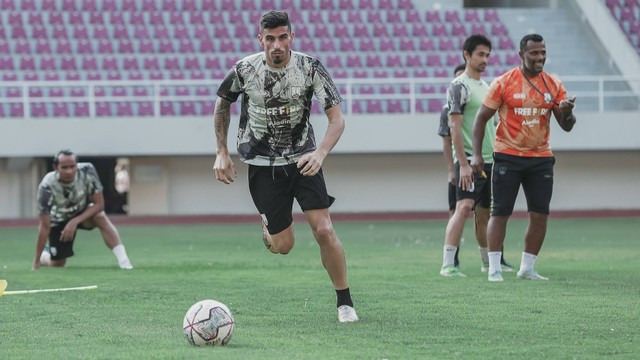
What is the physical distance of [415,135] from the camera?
27938mm

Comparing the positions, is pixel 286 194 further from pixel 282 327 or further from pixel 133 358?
pixel 133 358

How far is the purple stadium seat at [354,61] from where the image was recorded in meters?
30.4

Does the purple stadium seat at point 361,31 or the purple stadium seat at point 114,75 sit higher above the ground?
the purple stadium seat at point 361,31

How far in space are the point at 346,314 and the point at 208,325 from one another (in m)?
1.40

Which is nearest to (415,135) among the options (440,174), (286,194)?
(440,174)

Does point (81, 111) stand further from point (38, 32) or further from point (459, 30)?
point (459, 30)

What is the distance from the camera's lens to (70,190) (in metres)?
13.9

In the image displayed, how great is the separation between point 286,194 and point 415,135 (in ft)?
65.0

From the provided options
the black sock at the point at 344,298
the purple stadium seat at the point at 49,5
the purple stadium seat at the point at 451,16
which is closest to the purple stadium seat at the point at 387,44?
the purple stadium seat at the point at 451,16

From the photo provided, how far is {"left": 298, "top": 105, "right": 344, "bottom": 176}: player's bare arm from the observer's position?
774 centimetres

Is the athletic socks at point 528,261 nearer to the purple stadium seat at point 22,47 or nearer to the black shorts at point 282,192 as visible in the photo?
the black shorts at point 282,192

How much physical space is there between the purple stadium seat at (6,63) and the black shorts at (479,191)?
19.7m

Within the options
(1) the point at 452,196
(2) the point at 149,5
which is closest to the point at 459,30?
(2) the point at 149,5

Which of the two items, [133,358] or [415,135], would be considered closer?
[133,358]
